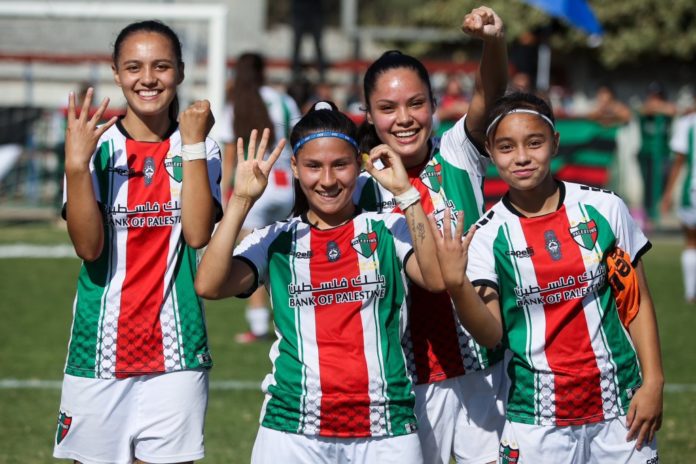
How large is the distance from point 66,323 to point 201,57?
632cm

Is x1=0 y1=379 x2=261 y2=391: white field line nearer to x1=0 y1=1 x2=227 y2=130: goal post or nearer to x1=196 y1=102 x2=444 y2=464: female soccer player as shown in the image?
x1=196 y1=102 x2=444 y2=464: female soccer player

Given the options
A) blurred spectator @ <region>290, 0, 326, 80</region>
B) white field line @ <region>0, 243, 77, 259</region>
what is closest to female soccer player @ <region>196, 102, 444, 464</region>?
white field line @ <region>0, 243, 77, 259</region>

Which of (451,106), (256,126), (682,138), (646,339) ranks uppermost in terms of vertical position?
(451,106)

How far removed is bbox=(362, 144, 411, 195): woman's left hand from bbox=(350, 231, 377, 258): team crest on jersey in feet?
0.72

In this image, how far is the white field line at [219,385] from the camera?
793cm

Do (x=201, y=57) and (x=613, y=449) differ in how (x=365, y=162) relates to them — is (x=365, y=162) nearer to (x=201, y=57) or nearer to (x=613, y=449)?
(x=613, y=449)

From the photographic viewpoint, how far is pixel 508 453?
3.98m

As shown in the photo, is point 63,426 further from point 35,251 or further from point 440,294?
point 35,251

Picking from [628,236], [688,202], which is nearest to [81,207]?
[628,236]

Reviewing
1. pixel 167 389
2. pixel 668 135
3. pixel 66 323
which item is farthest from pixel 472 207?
pixel 668 135

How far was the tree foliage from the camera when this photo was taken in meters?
29.4

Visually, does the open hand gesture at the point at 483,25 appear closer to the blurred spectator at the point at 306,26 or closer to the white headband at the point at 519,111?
the white headband at the point at 519,111

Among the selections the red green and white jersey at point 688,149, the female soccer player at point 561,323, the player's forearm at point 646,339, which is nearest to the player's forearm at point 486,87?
the female soccer player at point 561,323

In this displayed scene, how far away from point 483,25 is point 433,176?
24.9 inches
